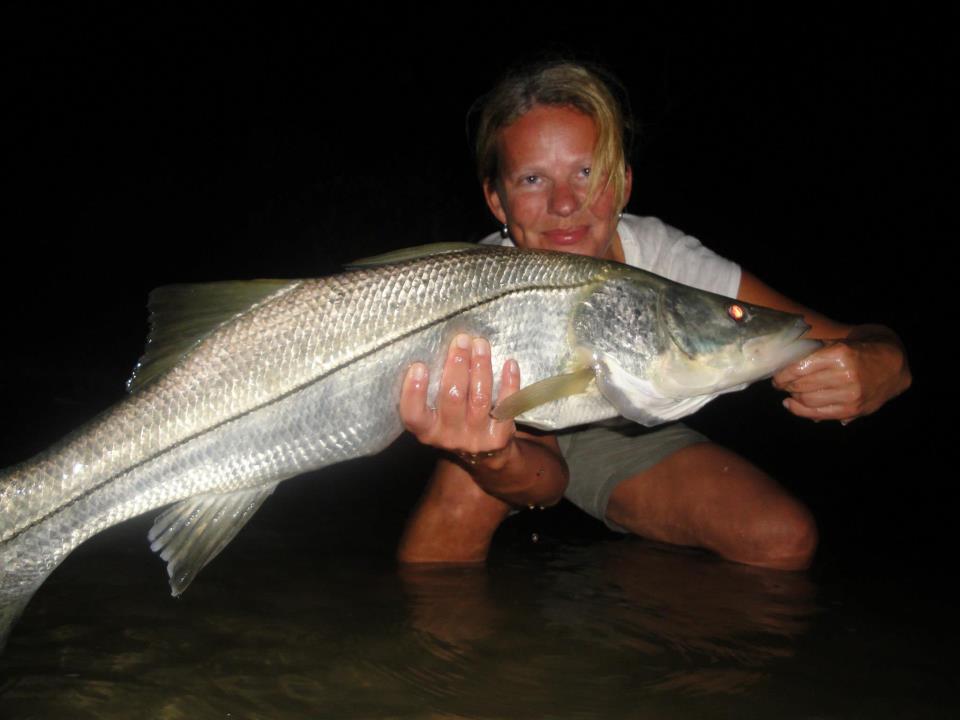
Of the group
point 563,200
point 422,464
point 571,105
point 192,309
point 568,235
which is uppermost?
point 571,105

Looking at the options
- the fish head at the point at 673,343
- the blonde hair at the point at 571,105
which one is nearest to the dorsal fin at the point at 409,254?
the fish head at the point at 673,343

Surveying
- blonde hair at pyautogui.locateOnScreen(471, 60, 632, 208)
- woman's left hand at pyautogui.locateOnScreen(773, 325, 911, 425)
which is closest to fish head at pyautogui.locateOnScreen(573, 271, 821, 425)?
woman's left hand at pyautogui.locateOnScreen(773, 325, 911, 425)

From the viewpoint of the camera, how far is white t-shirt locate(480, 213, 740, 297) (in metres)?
3.51

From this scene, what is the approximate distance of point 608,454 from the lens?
3918mm

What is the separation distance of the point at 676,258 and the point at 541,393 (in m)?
1.55

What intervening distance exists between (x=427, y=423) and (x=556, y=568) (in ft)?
4.48

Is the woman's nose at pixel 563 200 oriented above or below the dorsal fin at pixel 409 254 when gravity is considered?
above

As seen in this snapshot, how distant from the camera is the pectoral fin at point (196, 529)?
2.29 m

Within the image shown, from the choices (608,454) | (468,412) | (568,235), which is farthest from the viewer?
(608,454)

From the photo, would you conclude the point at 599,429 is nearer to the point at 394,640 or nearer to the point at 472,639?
the point at 472,639

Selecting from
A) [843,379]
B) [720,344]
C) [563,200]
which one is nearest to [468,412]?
[720,344]

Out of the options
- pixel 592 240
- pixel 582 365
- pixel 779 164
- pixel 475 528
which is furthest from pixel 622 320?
pixel 779 164

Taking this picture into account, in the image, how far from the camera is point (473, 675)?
7.42 ft

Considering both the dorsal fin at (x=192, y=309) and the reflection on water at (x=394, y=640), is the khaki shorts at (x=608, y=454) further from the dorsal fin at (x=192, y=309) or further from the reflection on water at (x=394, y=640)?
the dorsal fin at (x=192, y=309)
